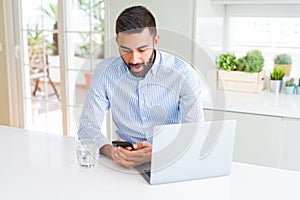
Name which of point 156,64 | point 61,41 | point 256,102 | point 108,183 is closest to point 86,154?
point 108,183

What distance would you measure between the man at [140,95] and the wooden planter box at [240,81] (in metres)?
1.00

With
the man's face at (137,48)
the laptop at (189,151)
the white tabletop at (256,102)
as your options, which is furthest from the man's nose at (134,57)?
the white tabletop at (256,102)

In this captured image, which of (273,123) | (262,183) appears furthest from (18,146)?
(273,123)

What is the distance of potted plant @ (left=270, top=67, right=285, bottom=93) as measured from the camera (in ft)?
9.29

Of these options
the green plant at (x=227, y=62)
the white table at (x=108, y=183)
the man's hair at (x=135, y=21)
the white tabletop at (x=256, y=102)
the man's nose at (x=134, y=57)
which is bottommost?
the white table at (x=108, y=183)

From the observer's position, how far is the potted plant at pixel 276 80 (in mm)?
2832

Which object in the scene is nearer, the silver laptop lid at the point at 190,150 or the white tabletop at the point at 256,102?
the silver laptop lid at the point at 190,150

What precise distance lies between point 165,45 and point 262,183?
4.88ft

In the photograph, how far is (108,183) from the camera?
4.64 ft

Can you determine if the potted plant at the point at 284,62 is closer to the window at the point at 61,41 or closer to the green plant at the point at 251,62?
the green plant at the point at 251,62

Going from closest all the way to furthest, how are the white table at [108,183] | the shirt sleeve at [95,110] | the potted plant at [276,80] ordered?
the white table at [108,183], the shirt sleeve at [95,110], the potted plant at [276,80]

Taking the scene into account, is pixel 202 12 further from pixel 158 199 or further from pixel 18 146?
pixel 158 199

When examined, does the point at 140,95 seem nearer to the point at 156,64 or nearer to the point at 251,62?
the point at 156,64

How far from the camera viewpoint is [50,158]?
164 cm
